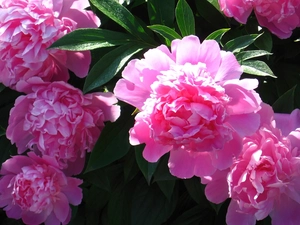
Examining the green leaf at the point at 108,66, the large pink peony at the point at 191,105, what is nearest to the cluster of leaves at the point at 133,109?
the green leaf at the point at 108,66

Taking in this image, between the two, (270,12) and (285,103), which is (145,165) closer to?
(285,103)

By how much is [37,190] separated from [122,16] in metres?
0.39

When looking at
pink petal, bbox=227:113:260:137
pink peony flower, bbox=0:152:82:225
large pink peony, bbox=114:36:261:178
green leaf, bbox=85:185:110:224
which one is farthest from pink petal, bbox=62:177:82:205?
pink petal, bbox=227:113:260:137

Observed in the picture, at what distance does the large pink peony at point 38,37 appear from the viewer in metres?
1.04

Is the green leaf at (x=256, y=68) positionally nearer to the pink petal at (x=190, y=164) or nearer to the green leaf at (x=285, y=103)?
the green leaf at (x=285, y=103)

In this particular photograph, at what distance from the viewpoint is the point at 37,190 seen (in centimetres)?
110

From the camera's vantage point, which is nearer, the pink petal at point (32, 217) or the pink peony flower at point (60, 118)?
the pink peony flower at point (60, 118)

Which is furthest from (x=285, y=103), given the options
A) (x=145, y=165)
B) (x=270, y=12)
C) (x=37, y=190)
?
(x=37, y=190)

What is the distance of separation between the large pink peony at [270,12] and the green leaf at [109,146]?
12.7 inches

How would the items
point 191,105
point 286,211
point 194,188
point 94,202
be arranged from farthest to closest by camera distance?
point 94,202 → point 194,188 → point 286,211 → point 191,105

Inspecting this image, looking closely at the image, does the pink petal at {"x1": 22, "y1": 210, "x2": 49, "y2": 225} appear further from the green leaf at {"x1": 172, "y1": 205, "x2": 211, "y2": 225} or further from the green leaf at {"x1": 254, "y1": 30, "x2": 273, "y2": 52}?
the green leaf at {"x1": 254, "y1": 30, "x2": 273, "y2": 52}

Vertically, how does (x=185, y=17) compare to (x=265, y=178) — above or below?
above

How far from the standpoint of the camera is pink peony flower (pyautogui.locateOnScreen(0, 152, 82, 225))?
1100 mm

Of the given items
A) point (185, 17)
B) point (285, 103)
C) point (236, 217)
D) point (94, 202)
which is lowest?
point (94, 202)
